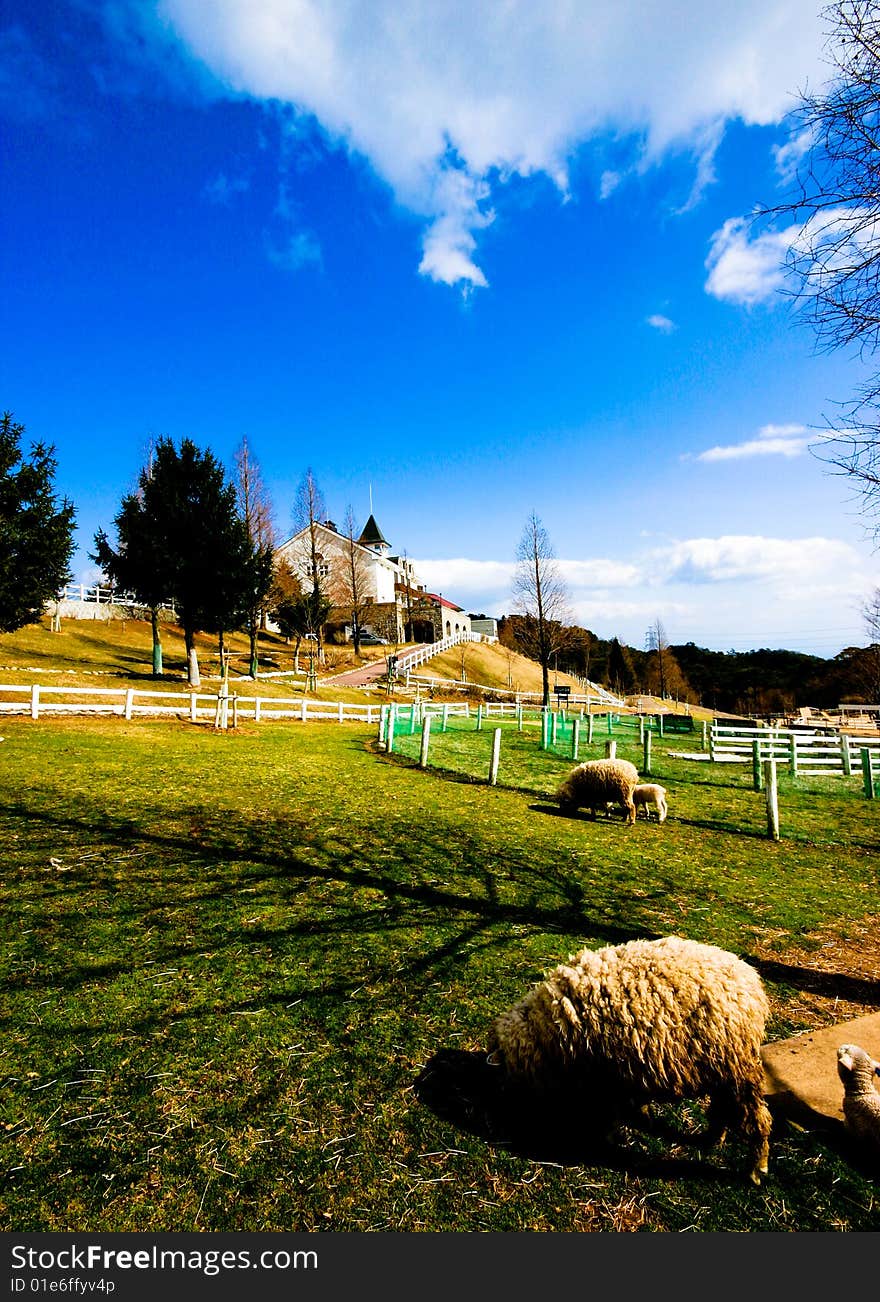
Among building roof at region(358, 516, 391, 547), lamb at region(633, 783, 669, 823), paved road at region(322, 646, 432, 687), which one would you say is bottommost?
lamb at region(633, 783, 669, 823)

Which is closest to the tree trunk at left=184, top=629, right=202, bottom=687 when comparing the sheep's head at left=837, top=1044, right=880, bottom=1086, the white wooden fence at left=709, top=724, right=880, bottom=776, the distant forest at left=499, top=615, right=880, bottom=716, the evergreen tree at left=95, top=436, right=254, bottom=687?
the evergreen tree at left=95, top=436, right=254, bottom=687

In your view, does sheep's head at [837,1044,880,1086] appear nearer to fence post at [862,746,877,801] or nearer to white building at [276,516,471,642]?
fence post at [862,746,877,801]

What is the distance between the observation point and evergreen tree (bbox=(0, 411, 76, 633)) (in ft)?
69.9

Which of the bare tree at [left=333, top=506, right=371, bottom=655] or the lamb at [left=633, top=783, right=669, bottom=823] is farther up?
the bare tree at [left=333, top=506, right=371, bottom=655]

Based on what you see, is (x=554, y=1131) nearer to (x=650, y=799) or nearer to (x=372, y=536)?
(x=650, y=799)

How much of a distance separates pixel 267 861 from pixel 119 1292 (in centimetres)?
484

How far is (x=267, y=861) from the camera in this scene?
7.21 m

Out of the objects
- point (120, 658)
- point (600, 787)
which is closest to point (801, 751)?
point (600, 787)

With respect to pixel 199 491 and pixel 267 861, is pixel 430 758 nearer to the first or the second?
pixel 267 861

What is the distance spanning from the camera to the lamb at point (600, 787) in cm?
1072

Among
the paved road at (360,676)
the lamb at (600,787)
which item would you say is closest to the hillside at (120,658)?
the paved road at (360,676)

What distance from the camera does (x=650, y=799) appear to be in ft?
36.1

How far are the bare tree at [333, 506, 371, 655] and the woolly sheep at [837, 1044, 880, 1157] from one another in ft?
180

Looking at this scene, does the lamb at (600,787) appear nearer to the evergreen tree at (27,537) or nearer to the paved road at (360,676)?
the evergreen tree at (27,537)
